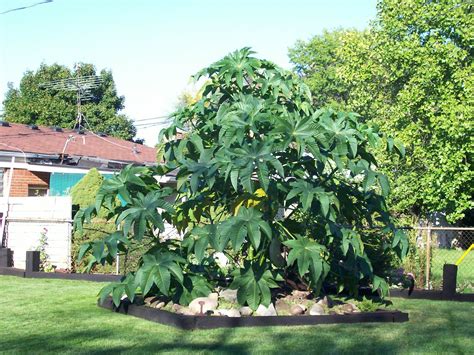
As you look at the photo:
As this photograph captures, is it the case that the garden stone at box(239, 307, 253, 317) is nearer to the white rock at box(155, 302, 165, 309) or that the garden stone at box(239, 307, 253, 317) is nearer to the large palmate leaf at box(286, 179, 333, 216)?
the white rock at box(155, 302, 165, 309)

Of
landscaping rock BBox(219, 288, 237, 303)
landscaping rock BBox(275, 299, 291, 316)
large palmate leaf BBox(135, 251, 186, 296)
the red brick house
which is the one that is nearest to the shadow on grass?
large palmate leaf BBox(135, 251, 186, 296)

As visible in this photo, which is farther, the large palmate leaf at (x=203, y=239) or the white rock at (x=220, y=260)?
the white rock at (x=220, y=260)

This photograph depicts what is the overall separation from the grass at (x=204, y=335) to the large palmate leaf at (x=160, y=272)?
0.56 m

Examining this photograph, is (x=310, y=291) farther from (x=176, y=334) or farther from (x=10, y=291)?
(x=10, y=291)

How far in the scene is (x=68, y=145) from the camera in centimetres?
2977

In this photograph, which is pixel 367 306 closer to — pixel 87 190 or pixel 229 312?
pixel 229 312

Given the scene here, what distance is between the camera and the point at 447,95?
99.6 ft

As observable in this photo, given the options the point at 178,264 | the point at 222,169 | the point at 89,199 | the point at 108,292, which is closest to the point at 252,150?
the point at 222,169

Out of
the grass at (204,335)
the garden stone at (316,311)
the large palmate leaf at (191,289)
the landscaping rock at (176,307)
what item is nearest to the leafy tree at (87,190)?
the grass at (204,335)

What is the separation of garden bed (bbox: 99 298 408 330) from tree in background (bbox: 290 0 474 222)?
796 inches

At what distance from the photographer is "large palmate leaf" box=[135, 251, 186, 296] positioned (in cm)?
992

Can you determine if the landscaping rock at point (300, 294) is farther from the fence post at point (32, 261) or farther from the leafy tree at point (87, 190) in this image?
the leafy tree at point (87, 190)

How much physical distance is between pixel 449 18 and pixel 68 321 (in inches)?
980

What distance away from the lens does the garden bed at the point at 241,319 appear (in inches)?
384
